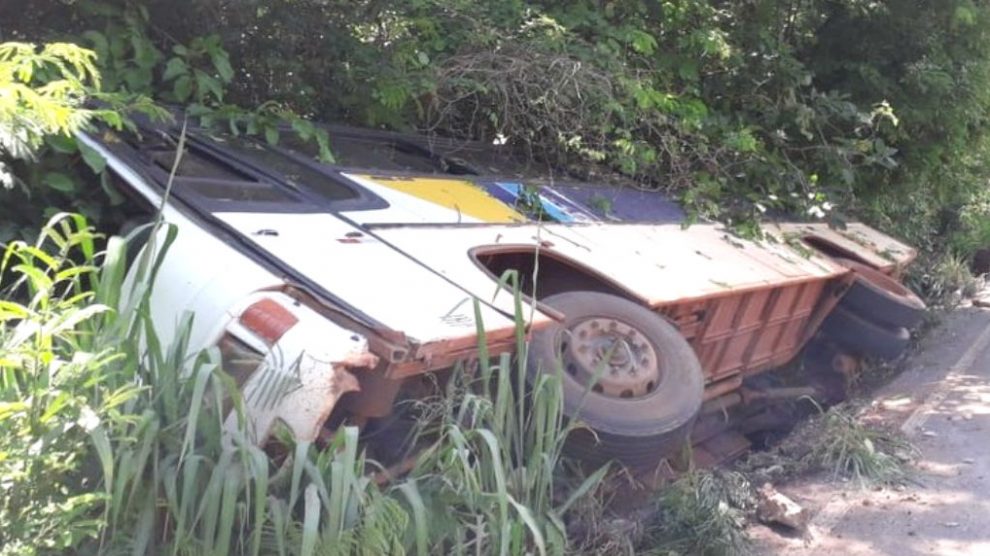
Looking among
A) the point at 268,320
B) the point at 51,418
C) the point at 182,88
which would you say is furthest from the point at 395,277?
the point at 182,88

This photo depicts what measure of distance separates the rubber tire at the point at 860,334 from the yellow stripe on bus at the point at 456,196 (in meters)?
2.87

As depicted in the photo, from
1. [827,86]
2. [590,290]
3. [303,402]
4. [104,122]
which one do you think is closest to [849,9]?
[827,86]

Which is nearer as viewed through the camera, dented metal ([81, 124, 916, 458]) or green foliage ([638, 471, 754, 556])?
dented metal ([81, 124, 916, 458])

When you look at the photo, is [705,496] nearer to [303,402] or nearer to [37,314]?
[303,402]

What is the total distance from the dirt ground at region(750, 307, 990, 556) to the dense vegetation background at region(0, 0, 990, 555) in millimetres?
567

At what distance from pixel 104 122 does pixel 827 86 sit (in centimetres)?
703

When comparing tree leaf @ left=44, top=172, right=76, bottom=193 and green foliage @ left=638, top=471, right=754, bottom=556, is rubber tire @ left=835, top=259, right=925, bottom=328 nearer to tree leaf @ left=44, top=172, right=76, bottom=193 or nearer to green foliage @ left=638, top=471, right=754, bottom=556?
green foliage @ left=638, top=471, right=754, bottom=556

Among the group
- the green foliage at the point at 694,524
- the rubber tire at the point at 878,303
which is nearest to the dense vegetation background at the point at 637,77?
the rubber tire at the point at 878,303

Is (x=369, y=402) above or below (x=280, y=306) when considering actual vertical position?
below

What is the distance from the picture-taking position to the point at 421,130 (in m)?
6.75

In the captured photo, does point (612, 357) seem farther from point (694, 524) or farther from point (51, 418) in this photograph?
point (51, 418)

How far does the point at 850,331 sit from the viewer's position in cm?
725

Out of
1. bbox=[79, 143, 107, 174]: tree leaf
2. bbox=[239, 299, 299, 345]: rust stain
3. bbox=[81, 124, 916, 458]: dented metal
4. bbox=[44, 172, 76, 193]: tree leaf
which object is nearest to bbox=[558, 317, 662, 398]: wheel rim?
bbox=[81, 124, 916, 458]: dented metal

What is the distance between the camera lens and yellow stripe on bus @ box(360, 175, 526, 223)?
5047 mm
